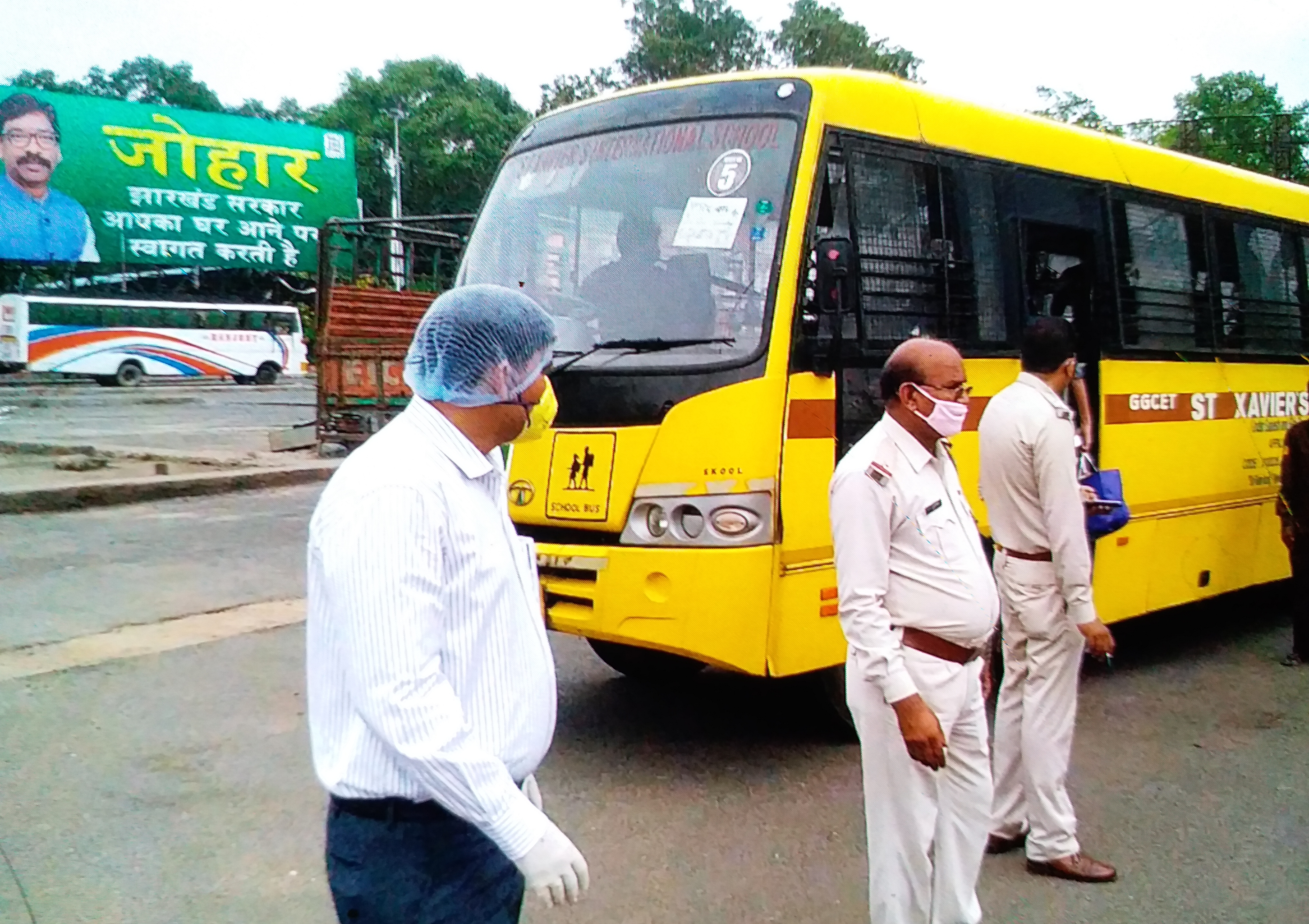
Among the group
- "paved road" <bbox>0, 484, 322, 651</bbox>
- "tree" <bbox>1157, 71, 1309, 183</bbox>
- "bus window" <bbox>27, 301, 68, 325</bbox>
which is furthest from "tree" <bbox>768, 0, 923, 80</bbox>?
"paved road" <bbox>0, 484, 322, 651</bbox>

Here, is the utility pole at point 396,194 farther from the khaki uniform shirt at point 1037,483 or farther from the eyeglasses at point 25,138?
the khaki uniform shirt at point 1037,483

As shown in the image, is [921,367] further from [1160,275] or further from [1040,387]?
[1160,275]

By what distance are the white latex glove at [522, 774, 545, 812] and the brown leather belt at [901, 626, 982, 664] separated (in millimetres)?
1200

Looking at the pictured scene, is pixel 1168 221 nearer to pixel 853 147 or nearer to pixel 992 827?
pixel 853 147

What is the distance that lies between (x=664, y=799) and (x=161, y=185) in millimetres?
37817

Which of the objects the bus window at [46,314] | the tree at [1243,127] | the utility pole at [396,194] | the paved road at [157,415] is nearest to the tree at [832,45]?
the tree at [1243,127]

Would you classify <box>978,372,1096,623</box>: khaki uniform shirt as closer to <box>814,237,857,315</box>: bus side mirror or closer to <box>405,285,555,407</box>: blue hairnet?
<box>814,237,857,315</box>: bus side mirror

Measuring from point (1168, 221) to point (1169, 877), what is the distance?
423 centimetres

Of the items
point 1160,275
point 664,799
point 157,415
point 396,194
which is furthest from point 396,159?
point 664,799

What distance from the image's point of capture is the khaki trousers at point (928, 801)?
3.21 m

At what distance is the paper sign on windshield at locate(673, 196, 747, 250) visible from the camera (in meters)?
5.17

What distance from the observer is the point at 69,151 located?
3650 cm

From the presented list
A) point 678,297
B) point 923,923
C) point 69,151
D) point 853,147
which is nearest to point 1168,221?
point 853,147

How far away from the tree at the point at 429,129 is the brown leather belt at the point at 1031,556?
167ft
